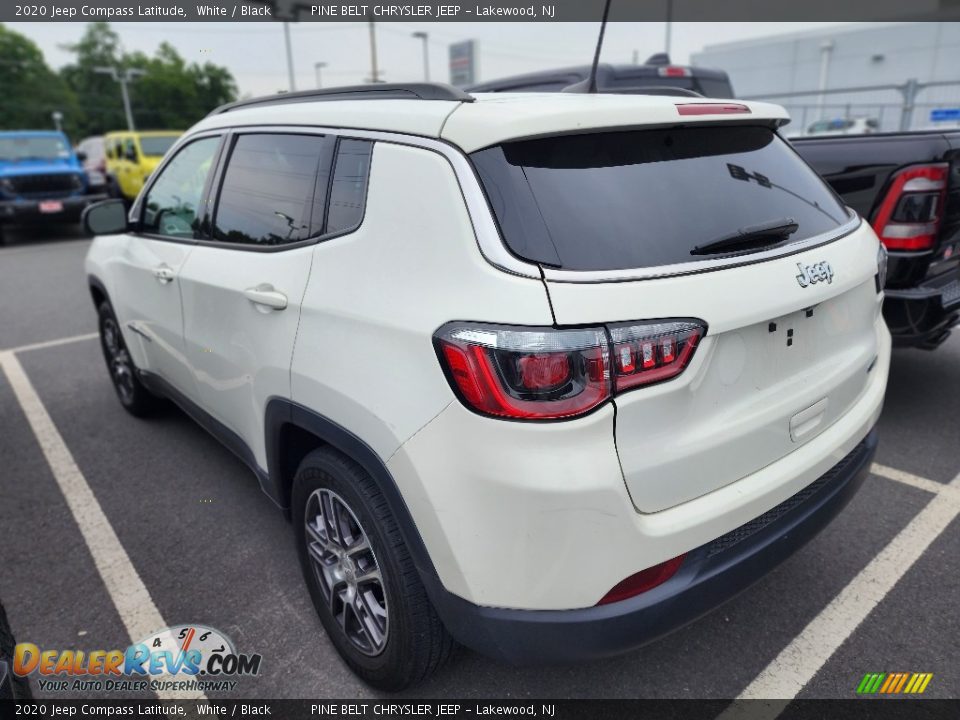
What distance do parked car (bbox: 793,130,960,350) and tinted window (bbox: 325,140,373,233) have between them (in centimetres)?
295

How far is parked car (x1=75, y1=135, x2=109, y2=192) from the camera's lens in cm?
1739

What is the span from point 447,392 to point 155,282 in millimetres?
2336

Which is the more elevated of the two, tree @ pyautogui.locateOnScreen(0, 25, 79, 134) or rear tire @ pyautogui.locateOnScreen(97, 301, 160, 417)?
tree @ pyautogui.locateOnScreen(0, 25, 79, 134)

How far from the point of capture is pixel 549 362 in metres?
1.56

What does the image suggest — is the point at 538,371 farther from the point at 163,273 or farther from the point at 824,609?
the point at 163,273

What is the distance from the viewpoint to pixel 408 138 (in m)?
1.92

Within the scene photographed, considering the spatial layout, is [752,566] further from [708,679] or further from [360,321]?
[360,321]

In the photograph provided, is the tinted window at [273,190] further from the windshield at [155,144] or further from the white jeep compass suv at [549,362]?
the windshield at [155,144]

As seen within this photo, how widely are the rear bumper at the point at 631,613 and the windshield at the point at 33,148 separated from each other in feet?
53.1

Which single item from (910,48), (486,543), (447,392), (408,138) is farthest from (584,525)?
(910,48)

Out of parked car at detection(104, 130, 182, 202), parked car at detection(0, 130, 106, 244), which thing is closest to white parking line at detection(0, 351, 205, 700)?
parked car at detection(0, 130, 106, 244)

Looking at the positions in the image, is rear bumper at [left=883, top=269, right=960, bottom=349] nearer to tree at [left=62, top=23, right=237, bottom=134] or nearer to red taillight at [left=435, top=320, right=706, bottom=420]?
red taillight at [left=435, top=320, right=706, bottom=420]

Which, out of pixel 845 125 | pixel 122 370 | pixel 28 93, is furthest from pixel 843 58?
pixel 28 93

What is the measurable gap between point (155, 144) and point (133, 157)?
0.61 metres
